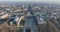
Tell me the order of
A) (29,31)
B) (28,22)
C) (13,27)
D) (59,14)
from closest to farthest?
(29,31)
(13,27)
(28,22)
(59,14)

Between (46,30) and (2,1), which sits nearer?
(46,30)

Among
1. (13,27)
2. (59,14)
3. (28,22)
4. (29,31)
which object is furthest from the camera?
(59,14)

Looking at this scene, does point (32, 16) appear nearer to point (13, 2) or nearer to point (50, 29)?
point (13, 2)

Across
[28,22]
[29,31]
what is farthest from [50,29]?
[28,22]

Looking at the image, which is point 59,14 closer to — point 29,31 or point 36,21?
point 36,21

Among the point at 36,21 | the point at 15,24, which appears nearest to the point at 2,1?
the point at 15,24

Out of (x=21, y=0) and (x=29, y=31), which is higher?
(x=21, y=0)

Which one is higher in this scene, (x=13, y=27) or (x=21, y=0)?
(x=21, y=0)
